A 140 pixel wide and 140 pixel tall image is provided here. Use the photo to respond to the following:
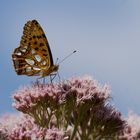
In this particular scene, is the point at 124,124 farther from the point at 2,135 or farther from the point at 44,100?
the point at 2,135

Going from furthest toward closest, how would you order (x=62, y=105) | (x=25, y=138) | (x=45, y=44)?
(x=45, y=44), (x=62, y=105), (x=25, y=138)

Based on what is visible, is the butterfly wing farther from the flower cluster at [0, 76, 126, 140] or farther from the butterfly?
the flower cluster at [0, 76, 126, 140]

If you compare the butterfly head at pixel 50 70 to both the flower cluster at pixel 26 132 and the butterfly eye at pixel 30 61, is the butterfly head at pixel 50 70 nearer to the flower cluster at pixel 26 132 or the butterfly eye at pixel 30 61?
the butterfly eye at pixel 30 61

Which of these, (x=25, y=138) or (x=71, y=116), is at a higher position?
(x=71, y=116)

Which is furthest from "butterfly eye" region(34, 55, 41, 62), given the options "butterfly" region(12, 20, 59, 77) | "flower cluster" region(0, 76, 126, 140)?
"flower cluster" region(0, 76, 126, 140)

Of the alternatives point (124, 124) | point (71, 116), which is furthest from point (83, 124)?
point (124, 124)

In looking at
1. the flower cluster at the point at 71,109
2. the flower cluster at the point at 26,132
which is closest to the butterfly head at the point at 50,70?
the flower cluster at the point at 71,109
